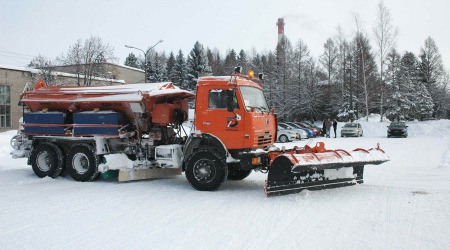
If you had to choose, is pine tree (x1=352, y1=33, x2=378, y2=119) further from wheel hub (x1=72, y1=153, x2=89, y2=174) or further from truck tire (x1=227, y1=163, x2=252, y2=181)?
wheel hub (x1=72, y1=153, x2=89, y2=174)

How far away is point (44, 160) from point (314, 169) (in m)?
8.17

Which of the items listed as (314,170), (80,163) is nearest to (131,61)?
(80,163)

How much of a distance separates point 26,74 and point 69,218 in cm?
3262

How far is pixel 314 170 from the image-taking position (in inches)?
345

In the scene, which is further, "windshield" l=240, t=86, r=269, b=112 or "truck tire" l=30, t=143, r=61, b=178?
"truck tire" l=30, t=143, r=61, b=178

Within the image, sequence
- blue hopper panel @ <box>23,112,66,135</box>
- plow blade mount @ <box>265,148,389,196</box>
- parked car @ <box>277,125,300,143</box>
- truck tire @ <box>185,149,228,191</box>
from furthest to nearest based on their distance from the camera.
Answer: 1. parked car @ <box>277,125,300,143</box>
2. blue hopper panel @ <box>23,112,66,135</box>
3. truck tire @ <box>185,149,228,191</box>
4. plow blade mount @ <box>265,148,389,196</box>

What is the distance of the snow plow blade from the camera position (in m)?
8.45

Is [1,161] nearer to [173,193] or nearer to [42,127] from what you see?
[42,127]

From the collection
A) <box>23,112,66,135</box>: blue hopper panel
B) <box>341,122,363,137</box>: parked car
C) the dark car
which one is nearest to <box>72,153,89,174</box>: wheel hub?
<box>23,112,66,135</box>: blue hopper panel

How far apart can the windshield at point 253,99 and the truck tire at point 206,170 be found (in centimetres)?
144

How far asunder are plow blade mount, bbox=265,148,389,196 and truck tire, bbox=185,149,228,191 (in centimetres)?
136

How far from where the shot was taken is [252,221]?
21.8 ft

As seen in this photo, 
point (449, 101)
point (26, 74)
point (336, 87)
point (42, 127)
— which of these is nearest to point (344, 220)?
point (42, 127)

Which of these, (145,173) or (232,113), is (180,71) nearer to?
(145,173)
